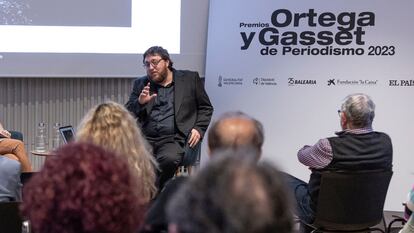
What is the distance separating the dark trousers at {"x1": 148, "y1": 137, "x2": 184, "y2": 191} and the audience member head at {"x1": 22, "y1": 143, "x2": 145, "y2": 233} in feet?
9.06

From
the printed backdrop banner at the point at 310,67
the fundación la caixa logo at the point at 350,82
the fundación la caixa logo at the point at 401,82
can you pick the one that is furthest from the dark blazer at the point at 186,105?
the fundación la caixa logo at the point at 401,82

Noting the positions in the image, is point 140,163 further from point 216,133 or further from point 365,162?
point 365,162

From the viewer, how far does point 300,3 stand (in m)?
4.66

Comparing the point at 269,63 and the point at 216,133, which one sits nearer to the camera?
the point at 216,133

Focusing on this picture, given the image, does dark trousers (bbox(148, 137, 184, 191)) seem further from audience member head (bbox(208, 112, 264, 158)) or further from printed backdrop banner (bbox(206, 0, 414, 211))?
audience member head (bbox(208, 112, 264, 158))

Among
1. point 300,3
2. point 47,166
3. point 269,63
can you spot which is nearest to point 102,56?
point 269,63

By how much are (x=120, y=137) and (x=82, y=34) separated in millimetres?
2749

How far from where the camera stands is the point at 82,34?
4.66 metres

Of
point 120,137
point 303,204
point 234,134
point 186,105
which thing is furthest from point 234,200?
point 186,105

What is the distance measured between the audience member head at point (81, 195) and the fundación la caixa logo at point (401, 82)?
3.93m

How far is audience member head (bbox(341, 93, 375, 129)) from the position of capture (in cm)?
294

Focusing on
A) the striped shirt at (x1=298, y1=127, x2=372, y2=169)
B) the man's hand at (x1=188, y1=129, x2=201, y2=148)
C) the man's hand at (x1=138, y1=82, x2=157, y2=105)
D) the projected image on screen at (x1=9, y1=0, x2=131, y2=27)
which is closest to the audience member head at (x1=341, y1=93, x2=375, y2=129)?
the striped shirt at (x1=298, y1=127, x2=372, y2=169)

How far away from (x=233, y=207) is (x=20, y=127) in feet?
14.5

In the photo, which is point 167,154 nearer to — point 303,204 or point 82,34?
point 303,204
